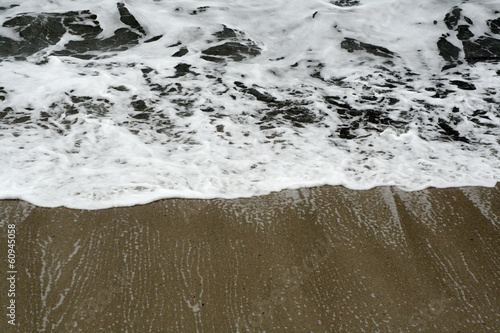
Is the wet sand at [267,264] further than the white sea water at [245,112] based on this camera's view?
No

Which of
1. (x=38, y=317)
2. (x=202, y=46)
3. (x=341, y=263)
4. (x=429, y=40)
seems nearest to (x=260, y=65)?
(x=202, y=46)

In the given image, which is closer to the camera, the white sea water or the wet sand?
the wet sand

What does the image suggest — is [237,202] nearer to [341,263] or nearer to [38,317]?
[341,263]

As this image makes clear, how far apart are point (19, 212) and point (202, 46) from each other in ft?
13.4

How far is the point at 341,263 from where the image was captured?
297 centimetres

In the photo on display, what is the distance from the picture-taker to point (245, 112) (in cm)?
490

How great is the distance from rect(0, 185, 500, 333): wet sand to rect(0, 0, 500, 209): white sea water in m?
0.24

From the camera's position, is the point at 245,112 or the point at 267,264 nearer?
the point at 267,264

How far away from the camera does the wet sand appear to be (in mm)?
2609

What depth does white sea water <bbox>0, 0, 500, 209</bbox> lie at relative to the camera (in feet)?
12.3

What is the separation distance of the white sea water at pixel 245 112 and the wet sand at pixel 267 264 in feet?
0.78

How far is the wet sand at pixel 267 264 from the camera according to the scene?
261cm

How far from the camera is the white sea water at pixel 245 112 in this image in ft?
12.3

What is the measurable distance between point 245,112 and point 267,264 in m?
2.33
